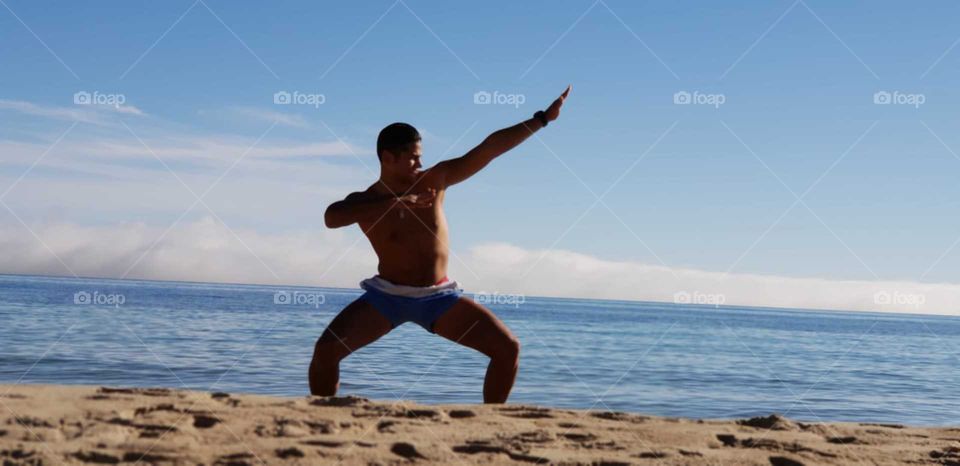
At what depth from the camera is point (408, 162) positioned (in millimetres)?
5285

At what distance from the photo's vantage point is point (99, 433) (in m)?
3.90

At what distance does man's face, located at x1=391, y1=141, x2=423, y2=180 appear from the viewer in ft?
17.3

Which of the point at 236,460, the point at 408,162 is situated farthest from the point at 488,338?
the point at 236,460

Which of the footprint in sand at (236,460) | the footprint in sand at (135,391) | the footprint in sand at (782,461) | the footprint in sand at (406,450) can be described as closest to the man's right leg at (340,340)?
the footprint in sand at (135,391)

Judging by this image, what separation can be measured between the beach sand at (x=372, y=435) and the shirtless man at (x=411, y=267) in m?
0.36

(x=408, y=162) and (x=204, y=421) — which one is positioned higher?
(x=408, y=162)

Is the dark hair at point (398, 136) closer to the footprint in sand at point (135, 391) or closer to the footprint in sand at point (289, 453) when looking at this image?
the footprint in sand at point (135, 391)

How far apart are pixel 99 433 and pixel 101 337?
42.6 ft

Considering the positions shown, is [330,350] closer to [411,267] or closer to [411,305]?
[411,305]

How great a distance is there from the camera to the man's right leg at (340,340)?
198 inches

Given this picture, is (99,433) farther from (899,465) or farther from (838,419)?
(838,419)

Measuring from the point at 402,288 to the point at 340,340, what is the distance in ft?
1.59

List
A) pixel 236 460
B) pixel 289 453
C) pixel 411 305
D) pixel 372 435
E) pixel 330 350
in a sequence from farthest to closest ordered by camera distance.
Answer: pixel 411 305 < pixel 330 350 < pixel 372 435 < pixel 289 453 < pixel 236 460

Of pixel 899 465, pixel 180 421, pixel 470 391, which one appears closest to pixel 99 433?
pixel 180 421
